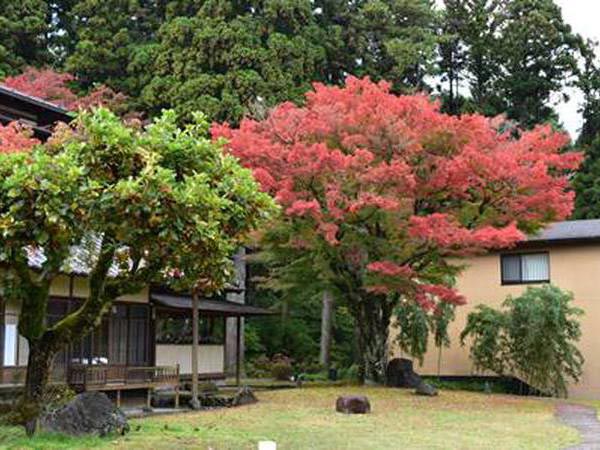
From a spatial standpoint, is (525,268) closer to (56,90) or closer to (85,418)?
(56,90)

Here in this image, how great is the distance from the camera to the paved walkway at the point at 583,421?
520 inches

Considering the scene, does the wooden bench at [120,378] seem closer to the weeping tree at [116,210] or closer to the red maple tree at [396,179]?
the red maple tree at [396,179]

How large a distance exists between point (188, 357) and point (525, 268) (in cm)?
1250

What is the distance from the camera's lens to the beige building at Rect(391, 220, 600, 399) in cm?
2762

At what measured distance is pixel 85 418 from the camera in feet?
41.9

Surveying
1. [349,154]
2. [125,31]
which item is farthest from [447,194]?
[125,31]

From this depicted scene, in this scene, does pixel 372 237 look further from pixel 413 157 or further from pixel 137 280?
pixel 137 280

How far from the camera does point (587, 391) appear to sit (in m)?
27.5

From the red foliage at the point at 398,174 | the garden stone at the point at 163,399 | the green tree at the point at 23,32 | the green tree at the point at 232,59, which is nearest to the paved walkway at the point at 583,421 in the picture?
the red foliage at the point at 398,174

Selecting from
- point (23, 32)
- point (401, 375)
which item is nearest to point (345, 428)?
point (401, 375)

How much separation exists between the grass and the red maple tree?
3310mm

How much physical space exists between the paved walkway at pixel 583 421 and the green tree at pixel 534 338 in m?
3.46

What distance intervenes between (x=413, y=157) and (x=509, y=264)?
9.24 metres

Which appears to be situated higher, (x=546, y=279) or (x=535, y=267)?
(x=535, y=267)
